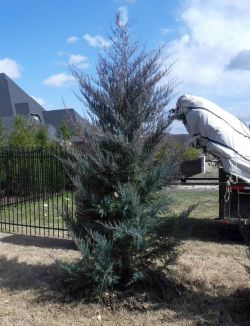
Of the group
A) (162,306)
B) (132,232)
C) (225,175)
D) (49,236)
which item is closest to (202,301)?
(162,306)

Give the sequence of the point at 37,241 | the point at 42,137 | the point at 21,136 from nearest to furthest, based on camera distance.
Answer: the point at 37,241 < the point at 21,136 < the point at 42,137

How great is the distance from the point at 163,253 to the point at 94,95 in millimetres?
2209

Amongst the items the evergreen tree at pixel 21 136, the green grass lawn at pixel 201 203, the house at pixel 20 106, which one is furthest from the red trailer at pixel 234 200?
the house at pixel 20 106

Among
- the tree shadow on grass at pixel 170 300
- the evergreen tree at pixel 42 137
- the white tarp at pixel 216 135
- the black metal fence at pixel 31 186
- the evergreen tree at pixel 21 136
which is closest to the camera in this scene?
the tree shadow on grass at pixel 170 300

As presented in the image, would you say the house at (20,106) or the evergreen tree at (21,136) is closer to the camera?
the evergreen tree at (21,136)

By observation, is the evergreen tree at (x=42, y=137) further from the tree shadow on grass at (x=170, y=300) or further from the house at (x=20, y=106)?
the house at (x=20, y=106)

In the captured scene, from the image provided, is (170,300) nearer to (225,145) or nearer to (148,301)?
(148,301)

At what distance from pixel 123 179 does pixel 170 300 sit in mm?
1609

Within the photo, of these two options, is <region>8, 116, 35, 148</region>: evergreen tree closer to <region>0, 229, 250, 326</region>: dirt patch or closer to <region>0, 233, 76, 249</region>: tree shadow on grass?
<region>0, 233, 76, 249</region>: tree shadow on grass

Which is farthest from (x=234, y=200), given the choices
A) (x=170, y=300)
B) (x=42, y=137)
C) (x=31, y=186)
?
(x=42, y=137)

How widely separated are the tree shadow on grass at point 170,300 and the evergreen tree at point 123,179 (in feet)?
0.76

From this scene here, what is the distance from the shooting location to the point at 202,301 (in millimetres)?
5777

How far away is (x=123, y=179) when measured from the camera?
19.7ft

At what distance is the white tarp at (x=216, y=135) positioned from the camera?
8.41 m
